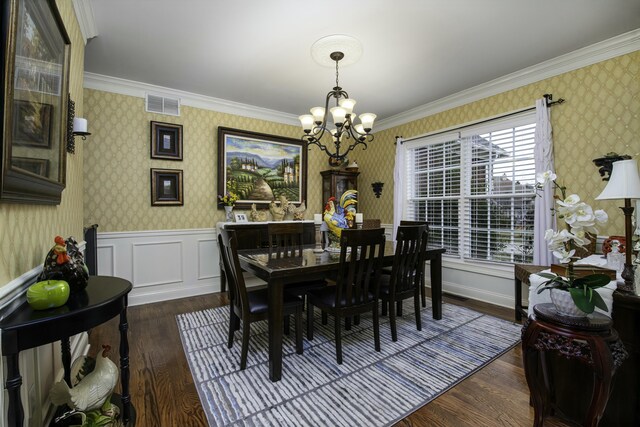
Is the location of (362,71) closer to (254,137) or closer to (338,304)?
(254,137)

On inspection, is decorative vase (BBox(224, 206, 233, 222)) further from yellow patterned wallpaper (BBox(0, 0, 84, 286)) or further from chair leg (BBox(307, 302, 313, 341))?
chair leg (BBox(307, 302, 313, 341))

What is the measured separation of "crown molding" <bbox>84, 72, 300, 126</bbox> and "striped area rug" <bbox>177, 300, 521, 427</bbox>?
2880mm

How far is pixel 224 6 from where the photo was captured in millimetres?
2225

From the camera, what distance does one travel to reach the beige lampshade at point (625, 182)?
1621 millimetres

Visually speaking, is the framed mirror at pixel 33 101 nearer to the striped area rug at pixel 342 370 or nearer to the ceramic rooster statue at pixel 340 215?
the striped area rug at pixel 342 370

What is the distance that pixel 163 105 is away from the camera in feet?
12.5

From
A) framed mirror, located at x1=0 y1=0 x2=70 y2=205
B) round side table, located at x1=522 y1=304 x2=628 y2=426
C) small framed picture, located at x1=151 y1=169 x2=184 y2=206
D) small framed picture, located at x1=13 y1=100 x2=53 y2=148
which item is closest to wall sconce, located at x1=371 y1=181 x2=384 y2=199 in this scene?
small framed picture, located at x1=151 y1=169 x2=184 y2=206

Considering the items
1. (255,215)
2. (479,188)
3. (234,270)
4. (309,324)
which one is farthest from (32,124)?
(479,188)

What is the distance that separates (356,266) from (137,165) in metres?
3.14

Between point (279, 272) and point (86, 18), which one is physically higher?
point (86, 18)

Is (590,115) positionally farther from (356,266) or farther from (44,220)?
(44,220)

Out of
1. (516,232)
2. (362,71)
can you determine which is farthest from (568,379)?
(362,71)

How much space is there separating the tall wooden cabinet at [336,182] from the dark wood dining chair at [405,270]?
8.07ft

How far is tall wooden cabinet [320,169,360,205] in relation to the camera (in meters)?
5.04
